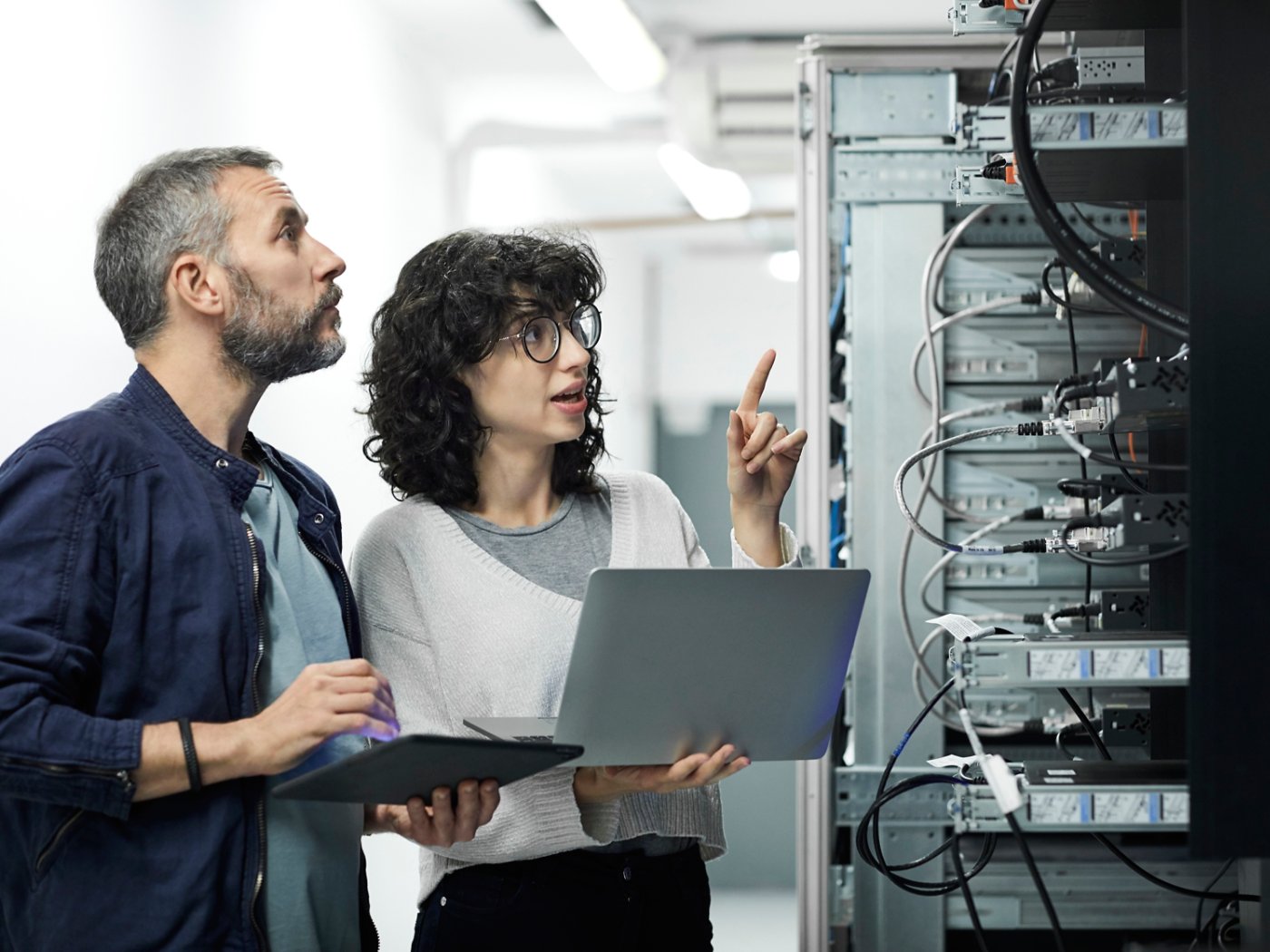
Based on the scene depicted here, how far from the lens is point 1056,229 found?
972 mm

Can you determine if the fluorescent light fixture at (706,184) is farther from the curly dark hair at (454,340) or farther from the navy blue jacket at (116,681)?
the navy blue jacket at (116,681)

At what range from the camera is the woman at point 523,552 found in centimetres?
133

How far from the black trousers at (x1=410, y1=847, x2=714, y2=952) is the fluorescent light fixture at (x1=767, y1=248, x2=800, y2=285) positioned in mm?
4374

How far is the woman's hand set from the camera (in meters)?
1.42

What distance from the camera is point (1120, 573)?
2.04 m

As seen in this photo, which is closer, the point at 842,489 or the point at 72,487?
the point at 72,487

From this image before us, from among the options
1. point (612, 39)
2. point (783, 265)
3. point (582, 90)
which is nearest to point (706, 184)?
point (582, 90)

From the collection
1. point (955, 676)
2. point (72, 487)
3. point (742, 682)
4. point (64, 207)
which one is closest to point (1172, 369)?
point (955, 676)

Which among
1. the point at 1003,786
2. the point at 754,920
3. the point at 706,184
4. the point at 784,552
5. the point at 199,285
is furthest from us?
the point at 754,920

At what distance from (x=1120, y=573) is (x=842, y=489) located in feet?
1.52

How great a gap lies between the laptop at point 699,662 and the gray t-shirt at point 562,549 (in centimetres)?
25

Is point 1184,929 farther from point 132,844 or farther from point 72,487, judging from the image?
point 72,487

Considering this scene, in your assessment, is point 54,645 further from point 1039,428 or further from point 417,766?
point 1039,428

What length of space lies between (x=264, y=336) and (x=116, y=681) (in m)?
0.37
